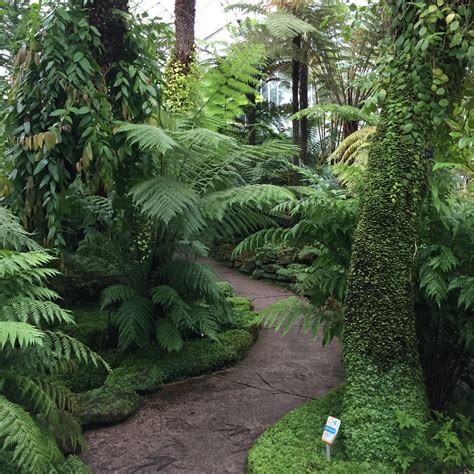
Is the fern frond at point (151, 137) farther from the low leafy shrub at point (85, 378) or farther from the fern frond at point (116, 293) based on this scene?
the low leafy shrub at point (85, 378)

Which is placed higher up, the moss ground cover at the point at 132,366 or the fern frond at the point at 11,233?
the fern frond at the point at 11,233

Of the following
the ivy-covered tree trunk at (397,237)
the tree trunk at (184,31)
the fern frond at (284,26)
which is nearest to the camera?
the ivy-covered tree trunk at (397,237)

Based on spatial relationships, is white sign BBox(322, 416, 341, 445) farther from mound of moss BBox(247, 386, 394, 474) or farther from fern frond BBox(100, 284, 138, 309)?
fern frond BBox(100, 284, 138, 309)

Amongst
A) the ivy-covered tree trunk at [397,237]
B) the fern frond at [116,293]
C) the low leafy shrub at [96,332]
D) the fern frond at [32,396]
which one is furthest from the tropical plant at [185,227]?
the fern frond at [32,396]

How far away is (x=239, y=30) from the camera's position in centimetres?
680

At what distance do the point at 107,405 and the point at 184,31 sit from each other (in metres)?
4.27

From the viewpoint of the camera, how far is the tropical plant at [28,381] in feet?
4.40

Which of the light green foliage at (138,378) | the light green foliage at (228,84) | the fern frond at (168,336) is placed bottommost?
the light green foliage at (138,378)

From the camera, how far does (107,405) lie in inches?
92.3

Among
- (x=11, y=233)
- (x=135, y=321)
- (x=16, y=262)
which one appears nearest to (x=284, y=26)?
(x=135, y=321)

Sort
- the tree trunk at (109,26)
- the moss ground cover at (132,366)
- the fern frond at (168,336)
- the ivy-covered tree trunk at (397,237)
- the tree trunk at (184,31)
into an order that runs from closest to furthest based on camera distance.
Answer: the ivy-covered tree trunk at (397,237), the moss ground cover at (132,366), the fern frond at (168,336), the tree trunk at (109,26), the tree trunk at (184,31)

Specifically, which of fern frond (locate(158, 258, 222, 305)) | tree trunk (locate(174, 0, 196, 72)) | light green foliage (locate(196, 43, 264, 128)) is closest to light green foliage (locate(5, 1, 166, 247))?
light green foliage (locate(196, 43, 264, 128))

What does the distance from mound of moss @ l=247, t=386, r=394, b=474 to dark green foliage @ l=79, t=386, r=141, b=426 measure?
0.81 m

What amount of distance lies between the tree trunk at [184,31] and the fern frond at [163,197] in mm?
2894
